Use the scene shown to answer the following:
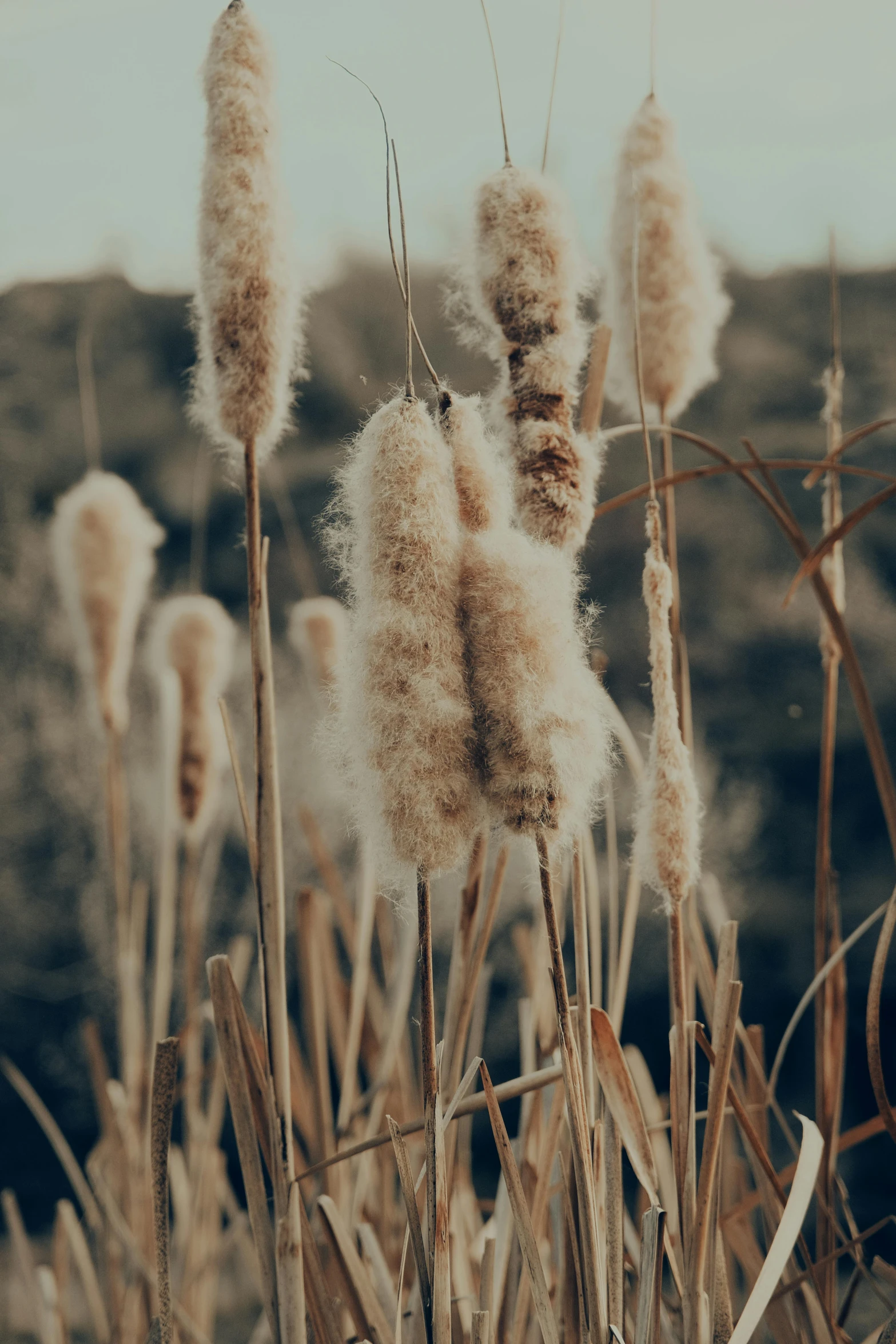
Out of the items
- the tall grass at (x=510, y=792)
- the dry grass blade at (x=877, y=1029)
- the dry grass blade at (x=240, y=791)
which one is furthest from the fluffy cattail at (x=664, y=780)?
the dry grass blade at (x=240, y=791)

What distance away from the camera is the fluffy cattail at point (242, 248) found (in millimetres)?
489

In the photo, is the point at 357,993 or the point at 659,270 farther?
the point at 357,993

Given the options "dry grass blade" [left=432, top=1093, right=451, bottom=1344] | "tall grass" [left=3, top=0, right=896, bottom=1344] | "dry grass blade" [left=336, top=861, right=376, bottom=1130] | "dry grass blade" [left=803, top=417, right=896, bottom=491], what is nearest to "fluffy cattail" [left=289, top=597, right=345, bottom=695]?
"dry grass blade" [left=336, top=861, right=376, bottom=1130]

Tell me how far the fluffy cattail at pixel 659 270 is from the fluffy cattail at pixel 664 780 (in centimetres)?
23

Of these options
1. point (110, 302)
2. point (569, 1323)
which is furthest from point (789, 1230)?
point (110, 302)

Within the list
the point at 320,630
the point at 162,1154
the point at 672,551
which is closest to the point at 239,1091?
the point at 162,1154

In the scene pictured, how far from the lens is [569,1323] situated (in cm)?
53

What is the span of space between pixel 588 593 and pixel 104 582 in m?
1.50

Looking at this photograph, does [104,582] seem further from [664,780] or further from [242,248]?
[664,780]

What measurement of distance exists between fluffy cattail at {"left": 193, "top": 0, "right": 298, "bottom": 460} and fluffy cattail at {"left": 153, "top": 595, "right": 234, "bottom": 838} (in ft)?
2.00

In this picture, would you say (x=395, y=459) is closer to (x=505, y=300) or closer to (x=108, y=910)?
(x=505, y=300)

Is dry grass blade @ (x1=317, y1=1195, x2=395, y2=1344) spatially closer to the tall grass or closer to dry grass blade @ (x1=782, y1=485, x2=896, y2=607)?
the tall grass

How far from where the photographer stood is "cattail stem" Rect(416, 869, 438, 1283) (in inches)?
17.2

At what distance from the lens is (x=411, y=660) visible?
43 cm
